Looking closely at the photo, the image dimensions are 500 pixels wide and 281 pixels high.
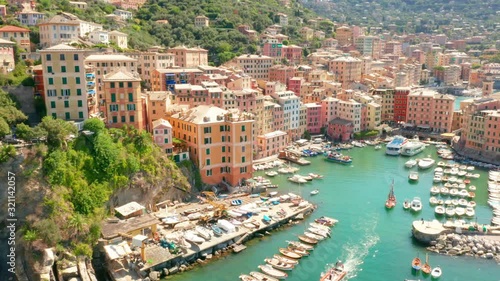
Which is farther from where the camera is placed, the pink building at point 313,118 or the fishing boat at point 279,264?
the pink building at point 313,118

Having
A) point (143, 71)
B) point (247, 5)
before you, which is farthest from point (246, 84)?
point (247, 5)

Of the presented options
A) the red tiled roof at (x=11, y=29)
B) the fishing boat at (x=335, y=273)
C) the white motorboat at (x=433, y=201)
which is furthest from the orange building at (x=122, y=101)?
the white motorboat at (x=433, y=201)

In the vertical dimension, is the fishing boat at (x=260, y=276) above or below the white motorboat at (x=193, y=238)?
below

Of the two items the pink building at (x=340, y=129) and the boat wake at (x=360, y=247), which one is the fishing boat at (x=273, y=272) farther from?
the pink building at (x=340, y=129)

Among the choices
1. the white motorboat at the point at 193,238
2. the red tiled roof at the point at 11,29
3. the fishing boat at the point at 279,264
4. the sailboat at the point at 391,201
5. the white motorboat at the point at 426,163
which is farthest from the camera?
the white motorboat at the point at 426,163

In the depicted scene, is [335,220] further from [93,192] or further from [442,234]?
[93,192]

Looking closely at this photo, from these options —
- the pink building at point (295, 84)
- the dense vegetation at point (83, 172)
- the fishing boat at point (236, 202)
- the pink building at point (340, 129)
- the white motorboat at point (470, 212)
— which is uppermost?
the pink building at point (295, 84)

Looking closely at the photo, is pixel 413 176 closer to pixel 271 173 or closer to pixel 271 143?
pixel 271 173
